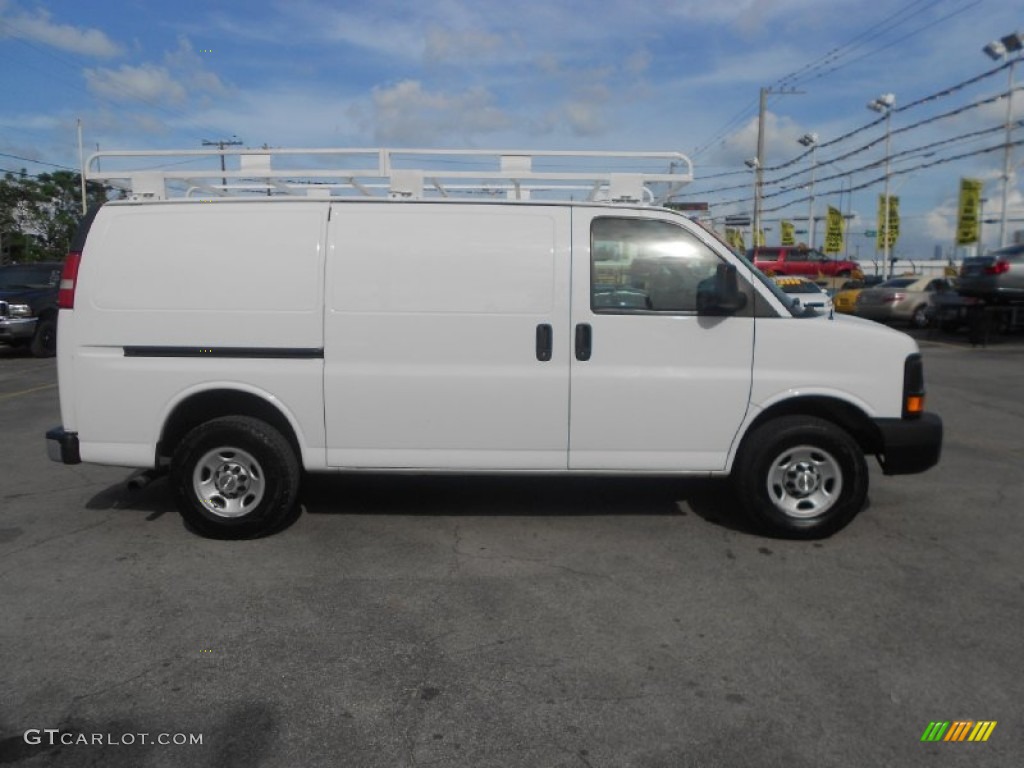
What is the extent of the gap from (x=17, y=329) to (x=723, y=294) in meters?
15.7

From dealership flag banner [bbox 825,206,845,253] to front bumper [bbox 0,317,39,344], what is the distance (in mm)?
35816

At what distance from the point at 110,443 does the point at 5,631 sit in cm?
152

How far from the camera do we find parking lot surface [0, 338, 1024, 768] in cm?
310

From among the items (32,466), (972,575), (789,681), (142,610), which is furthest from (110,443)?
(972,575)

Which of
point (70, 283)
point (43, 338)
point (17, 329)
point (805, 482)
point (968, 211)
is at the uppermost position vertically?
point (968, 211)

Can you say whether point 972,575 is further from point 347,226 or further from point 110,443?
point 110,443

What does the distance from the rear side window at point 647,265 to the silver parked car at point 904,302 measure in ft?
69.1

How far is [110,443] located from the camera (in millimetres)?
5238

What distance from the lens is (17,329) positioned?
53.1 feet

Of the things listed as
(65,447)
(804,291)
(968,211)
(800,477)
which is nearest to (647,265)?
(800,477)

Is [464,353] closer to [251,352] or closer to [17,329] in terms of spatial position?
[251,352]

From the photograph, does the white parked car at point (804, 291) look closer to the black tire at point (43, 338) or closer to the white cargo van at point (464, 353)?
the white cargo van at point (464, 353)

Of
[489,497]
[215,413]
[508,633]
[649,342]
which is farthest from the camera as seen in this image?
[489,497]

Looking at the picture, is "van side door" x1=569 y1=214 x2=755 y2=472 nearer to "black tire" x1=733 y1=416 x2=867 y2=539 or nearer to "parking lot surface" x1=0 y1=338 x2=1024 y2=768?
"black tire" x1=733 y1=416 x2=867 y2=539
